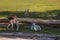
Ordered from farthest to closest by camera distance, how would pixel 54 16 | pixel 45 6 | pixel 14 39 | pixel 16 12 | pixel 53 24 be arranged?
pixel 45 6, pixel 16 12, pixel 54 16, pixel 53 24, pixel 14 39

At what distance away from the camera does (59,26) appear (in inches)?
302

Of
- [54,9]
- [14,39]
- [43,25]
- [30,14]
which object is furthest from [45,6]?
[14,39]

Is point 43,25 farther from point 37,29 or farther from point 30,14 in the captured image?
point 30,14

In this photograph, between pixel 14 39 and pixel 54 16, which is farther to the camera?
pixel 54 16

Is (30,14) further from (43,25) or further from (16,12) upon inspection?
(43,25)

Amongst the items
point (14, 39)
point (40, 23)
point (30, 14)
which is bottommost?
point (14, 39)

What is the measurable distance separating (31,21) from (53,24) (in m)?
0.66

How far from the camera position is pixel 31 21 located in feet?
24.5

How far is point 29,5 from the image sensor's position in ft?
35.9

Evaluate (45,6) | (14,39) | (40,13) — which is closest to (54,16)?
(40,13)

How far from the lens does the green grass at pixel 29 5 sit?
10.5 metres

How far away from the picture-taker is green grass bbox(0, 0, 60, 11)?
413 inches

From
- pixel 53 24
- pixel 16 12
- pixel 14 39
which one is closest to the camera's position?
pixel 14 39

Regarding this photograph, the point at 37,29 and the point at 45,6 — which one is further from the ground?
the point at 45,6
